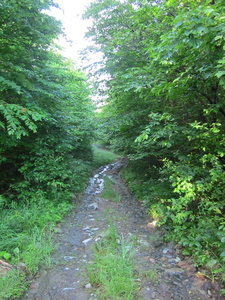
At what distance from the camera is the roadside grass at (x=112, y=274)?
103 inches

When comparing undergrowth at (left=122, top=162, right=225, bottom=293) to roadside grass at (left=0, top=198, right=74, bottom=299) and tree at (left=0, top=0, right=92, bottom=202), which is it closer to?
roadside grass at (left=0, top=198, right=74, bottom=299)

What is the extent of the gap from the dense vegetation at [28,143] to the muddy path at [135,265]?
0.33 metres

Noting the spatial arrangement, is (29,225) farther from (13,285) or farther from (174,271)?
(174,271)

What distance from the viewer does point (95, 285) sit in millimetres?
2857

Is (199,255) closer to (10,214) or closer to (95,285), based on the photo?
(95,285)

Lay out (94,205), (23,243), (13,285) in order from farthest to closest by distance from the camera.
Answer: (94,205)
(23,243)
(13,285)

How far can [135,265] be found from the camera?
11.0ft

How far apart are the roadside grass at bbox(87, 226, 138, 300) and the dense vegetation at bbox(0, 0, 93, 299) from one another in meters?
0.98

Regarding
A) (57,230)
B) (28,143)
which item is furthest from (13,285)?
(28,143)

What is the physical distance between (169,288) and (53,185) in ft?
14.6

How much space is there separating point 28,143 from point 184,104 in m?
5.20

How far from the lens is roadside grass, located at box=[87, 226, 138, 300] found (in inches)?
103

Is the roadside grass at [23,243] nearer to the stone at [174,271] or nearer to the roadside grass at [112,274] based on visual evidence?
the roadside grass at [112,274]

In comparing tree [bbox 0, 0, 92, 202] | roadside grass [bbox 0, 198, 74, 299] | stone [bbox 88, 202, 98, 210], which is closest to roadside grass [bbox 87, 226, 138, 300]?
roadside grass [bbox 0, 198, 74, 299]
